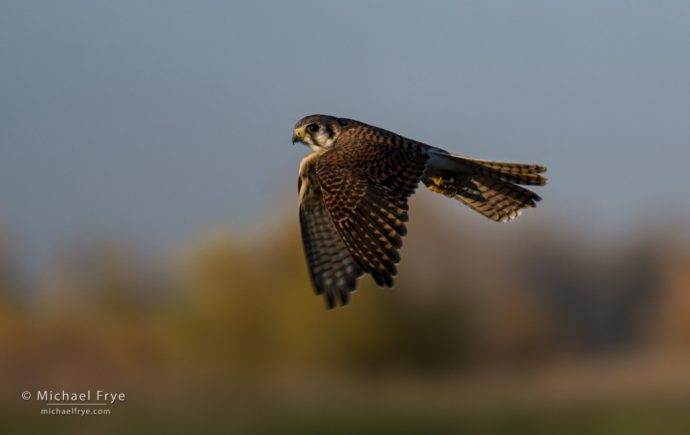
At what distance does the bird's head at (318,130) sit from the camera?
9.58 m

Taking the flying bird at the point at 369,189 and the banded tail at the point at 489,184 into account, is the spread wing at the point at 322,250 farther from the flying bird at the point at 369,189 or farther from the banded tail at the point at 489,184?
the banded tail at the point at 489,184

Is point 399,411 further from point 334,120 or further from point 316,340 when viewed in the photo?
point 334,120

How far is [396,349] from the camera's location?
32562 mm

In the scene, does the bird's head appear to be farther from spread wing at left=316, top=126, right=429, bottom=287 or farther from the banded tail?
the banded tail

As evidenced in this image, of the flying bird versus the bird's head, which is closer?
the flying bird

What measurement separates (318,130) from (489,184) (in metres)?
1.44

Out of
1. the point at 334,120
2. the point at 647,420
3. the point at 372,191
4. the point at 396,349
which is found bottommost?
the point at 372,191

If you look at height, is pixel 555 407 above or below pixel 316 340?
below

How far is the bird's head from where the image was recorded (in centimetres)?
958

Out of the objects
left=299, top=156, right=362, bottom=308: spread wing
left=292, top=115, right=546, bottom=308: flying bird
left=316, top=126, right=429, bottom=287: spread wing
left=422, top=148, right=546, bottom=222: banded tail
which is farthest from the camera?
left=422, top=148, right=546, bottom=222: banded tail

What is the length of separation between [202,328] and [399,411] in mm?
5882

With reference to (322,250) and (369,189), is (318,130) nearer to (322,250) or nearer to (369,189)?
(322,250)

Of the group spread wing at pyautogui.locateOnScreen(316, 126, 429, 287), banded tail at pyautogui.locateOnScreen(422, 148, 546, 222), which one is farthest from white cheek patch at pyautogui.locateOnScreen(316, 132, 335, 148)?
banded tail at pyautogui.locateOnScreen(422, 148, 546, 222)

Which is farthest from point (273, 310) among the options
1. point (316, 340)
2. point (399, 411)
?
point (399, 411)
